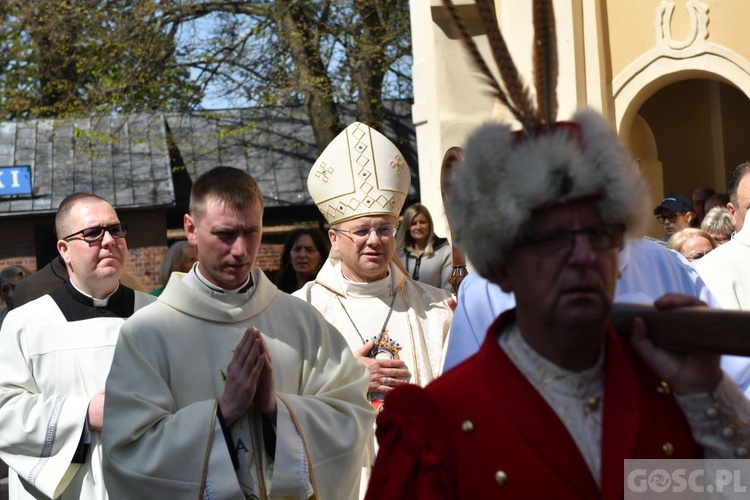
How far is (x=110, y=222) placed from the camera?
5.50m

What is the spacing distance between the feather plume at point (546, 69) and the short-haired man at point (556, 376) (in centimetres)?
4

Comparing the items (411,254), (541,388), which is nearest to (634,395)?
(541,388)

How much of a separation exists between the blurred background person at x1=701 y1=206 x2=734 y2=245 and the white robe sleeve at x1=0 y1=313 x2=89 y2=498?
512cm

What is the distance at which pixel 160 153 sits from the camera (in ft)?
80.8

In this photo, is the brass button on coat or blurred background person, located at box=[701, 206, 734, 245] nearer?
→ the brass button on coat

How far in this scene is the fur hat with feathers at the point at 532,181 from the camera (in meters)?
2.25

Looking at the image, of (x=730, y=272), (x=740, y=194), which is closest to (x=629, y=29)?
(x=740, y=194)

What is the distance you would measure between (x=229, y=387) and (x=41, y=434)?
130cm

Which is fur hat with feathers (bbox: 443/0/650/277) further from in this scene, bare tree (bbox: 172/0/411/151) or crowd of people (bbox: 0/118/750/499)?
bare tree (bbox: 172/0/411/151)

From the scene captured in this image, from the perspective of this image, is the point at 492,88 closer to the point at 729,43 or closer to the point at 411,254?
the point at 411,254

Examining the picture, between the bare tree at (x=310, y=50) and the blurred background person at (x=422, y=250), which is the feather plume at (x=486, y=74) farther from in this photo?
the bare tree at (x=310, y=50)

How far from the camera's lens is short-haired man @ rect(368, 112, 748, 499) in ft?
7.39

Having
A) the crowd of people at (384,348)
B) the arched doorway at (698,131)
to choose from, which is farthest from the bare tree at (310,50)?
the crowd of people at (384,348)

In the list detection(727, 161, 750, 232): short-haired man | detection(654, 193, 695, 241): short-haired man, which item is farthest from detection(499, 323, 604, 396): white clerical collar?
detection(654, 193, 695, 241): short-haired man
